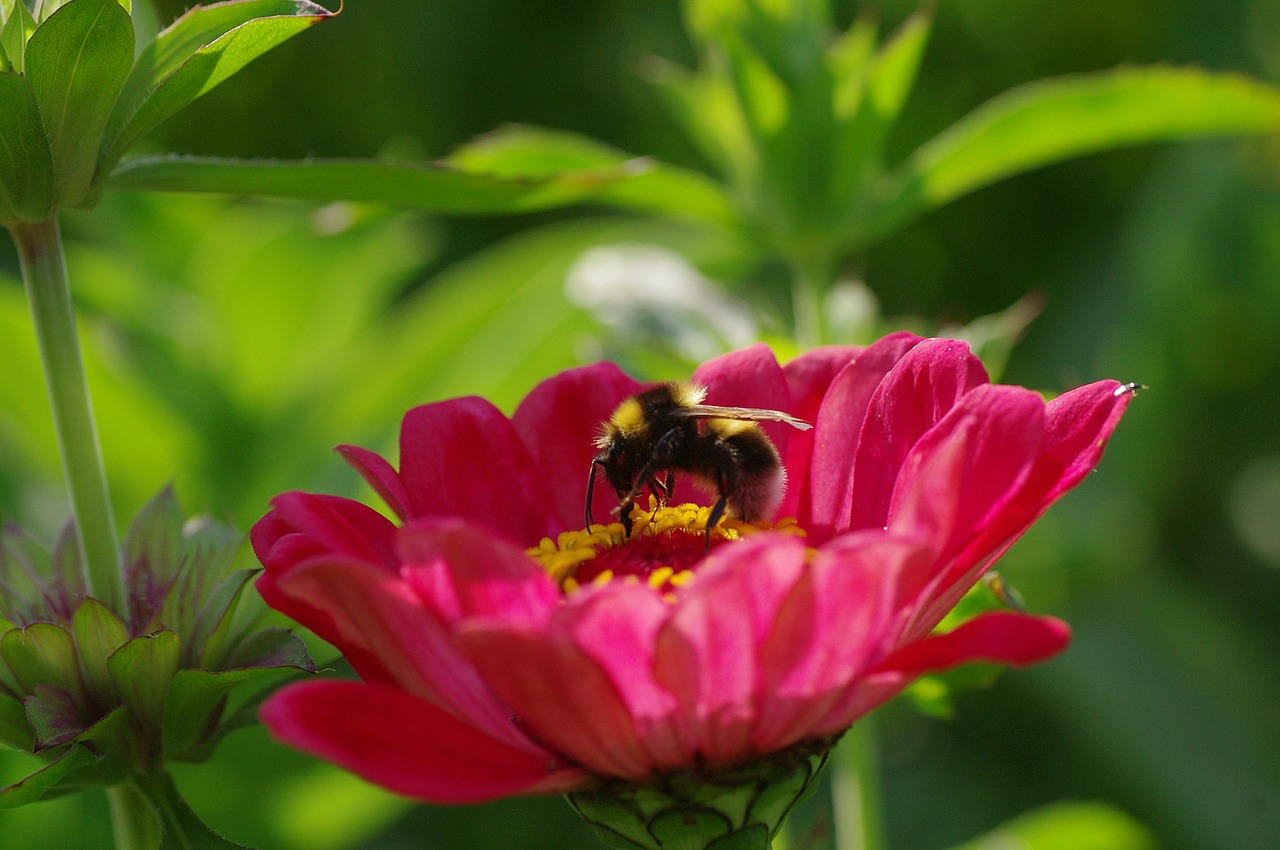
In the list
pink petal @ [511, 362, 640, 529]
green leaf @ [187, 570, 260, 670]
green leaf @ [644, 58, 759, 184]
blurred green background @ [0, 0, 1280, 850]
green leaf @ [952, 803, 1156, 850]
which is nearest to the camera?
green leaf @ [187, 570, 260, 670]

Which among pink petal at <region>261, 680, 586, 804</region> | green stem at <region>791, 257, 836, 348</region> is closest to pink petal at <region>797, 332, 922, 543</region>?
green stem at <region>791, 257, 836, 348</region>

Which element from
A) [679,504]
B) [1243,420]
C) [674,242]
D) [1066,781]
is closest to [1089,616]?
[1066,781]

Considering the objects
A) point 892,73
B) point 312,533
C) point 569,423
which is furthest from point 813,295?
point 312,533

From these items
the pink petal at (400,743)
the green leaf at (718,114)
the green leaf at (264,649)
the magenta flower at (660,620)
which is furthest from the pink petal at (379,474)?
the green leaf at (718,114)

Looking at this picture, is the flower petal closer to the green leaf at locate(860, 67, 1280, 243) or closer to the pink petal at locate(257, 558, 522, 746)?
the pink petal at locate(257, 558, 522, 746)

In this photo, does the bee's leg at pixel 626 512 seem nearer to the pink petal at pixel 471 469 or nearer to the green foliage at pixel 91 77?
the pink petal at pixel 471 469

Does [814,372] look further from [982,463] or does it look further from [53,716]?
[53,716]

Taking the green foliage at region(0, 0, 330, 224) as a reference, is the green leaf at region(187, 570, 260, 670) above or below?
below
